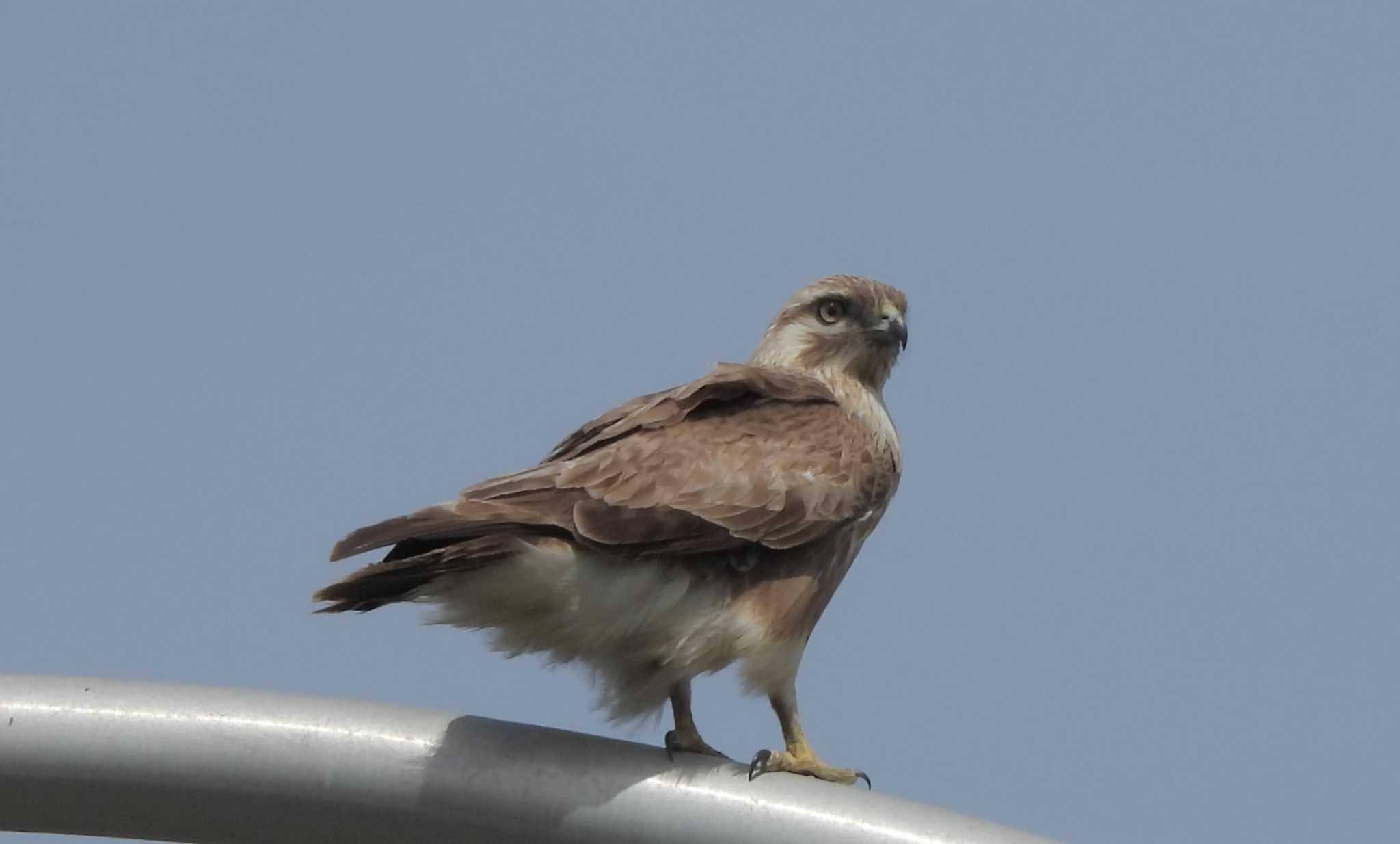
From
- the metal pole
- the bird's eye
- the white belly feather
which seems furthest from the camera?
the bird's eye

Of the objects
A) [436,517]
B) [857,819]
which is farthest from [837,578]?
[857,819]

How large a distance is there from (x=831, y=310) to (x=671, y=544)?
2.34m

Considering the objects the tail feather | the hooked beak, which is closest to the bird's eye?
the hooked beak

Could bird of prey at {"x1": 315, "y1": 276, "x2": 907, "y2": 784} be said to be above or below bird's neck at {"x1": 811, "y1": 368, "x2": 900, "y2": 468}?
below

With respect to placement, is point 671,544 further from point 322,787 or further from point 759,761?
point 322,787

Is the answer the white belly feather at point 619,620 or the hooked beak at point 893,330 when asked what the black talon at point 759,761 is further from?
the hooked beak at point 893,330

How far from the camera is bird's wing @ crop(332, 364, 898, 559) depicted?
17.4 ft

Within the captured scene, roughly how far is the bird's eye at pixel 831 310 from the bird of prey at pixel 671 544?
2.99 ft

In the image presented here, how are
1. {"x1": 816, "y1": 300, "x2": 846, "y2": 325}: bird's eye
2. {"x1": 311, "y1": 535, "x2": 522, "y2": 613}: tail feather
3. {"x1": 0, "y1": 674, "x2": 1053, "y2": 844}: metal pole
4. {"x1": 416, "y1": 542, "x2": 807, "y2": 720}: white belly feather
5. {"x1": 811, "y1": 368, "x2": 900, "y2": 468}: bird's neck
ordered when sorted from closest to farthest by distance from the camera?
{"x1": 0, "y1": 674, "x2": 1053, "y2": 844}: metal pole → {"x1": 311, "y1": 535, "x2": 522, "y2": 613}: tail feather → {"x1": 416, "y1": 542, "x2": 807, "y2": 720}: white belly feather → {"x1": 811, "y1": 368, "x2": 900, "y2": 468}: bird's neck → {"x1": 816, "y1": 300, "x2": 846, "y2": 325}: bird's eye

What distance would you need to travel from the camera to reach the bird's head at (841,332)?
753cm

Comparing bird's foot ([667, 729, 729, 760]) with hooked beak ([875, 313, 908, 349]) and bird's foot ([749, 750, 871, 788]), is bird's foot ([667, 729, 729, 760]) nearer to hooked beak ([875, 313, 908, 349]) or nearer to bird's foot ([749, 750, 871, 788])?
bird's foot ([749, 750, 871, 788])

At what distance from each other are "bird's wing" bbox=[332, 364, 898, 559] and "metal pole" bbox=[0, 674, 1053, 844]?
0.63m

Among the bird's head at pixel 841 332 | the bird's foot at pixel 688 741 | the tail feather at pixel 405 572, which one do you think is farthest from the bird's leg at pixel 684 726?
the bird's head at pixel 841 332

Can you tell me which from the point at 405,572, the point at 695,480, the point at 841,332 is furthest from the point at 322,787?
the point at 841,332
